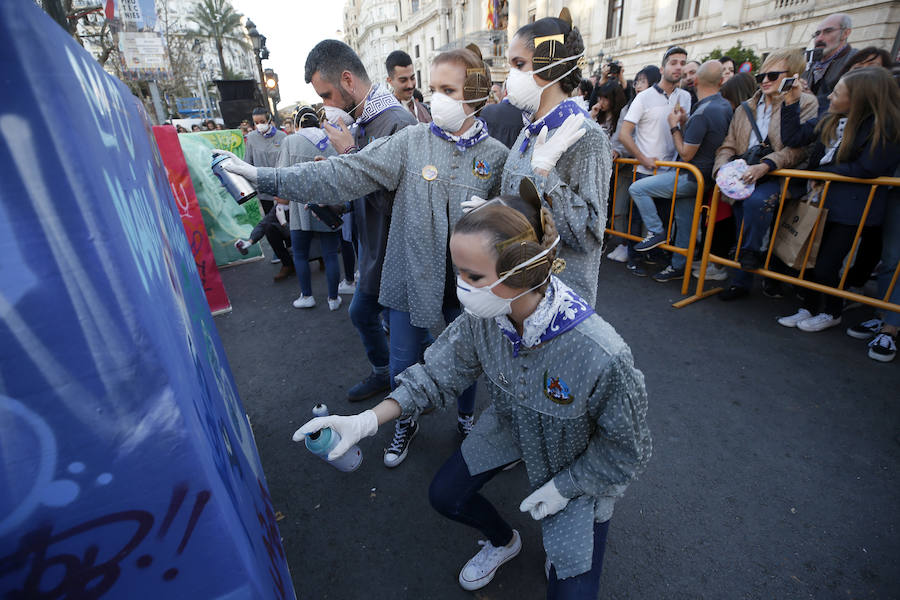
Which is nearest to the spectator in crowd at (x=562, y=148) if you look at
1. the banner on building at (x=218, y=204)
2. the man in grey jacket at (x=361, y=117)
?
the man in grey jacket at (x=361, y=117)

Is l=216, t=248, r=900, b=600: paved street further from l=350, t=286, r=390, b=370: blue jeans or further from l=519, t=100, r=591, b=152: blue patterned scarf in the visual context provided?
l=519, t=100, r=591, b=152: blue patterned scarf

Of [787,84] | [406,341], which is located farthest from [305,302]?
[787,84]

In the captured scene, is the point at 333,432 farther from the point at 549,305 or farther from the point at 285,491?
the point at 285,491

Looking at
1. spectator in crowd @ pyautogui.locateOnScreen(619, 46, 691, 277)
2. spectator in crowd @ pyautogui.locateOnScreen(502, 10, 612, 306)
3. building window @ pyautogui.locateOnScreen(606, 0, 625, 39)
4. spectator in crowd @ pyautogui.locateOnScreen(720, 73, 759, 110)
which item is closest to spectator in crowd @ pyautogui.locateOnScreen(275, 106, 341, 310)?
spectator in crowd @ pyautogui.locateOnScreen(502, 10, 612, 306)

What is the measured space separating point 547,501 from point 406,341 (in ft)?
4.15

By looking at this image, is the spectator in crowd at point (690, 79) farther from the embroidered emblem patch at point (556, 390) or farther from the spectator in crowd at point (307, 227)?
the embroidered emblem patch at point (556, 390)

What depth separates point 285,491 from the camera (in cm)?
263

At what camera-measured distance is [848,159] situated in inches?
138

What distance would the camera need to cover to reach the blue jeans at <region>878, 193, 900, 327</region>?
348 centimetres

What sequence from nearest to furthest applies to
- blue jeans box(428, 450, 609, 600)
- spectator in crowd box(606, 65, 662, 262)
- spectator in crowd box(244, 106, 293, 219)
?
blue jeans box(428, 450, 609, 600) < spectator in crowd box(606, 65, 662, 262) < spectator in crowd box(244, 106, 293, 219)

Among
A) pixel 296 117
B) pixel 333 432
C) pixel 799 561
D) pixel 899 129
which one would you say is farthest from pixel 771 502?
pixel 296 117

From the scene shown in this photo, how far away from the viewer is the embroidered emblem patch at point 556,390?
4.98 ft

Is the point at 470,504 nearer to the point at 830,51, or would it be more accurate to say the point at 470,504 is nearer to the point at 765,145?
the point at 765,145

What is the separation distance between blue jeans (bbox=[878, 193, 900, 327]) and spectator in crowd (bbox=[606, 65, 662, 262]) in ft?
8.03
